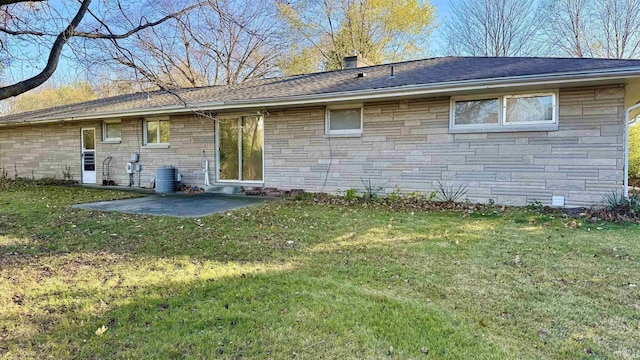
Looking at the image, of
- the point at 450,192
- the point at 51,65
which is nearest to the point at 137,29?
the point at 51,65

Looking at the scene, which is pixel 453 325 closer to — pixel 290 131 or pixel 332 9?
pixel 290 131

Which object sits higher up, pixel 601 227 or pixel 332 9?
pixel 332 9

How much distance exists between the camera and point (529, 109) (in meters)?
7.44

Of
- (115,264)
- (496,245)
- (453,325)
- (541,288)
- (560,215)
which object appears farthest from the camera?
(560,215)

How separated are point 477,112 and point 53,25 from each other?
7.60 m

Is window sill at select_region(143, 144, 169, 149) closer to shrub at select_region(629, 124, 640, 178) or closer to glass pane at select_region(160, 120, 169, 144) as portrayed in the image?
glass pane at select_region(160, 120, 169, 144)

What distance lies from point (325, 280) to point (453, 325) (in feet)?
4.05

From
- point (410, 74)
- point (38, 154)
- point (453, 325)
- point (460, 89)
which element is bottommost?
point (453, 325)

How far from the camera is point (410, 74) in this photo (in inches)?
349

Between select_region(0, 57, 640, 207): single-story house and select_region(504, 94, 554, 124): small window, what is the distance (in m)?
0.02

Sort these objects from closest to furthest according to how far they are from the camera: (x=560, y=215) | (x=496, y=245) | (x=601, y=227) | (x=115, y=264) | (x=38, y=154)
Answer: (x=115, y=264) < (x=496, y=245) < (x=601, y=227) < (x=560, y=215) < (x=38, y=154)

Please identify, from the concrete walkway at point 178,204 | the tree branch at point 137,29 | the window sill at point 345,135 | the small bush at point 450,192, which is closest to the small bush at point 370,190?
the window sill at point 345,135

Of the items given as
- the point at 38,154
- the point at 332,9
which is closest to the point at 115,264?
the point at 38,154

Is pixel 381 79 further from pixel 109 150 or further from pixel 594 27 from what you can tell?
pixel 594 27
